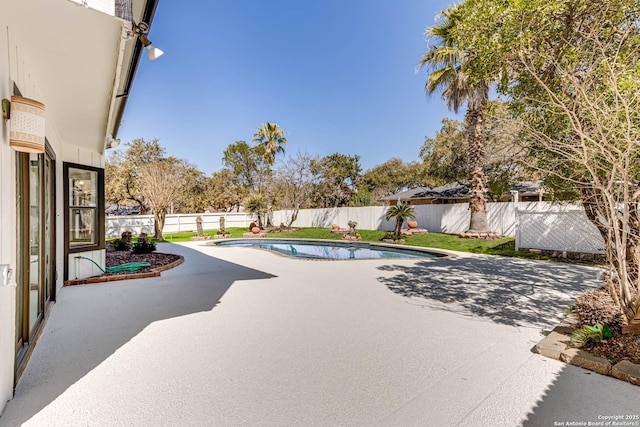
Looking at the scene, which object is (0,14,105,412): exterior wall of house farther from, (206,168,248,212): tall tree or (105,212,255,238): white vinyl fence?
(206,168,248,212): tall tree

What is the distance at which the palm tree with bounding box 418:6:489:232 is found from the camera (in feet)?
39.7

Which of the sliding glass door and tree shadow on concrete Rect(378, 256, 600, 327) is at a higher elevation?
the sliding glass door

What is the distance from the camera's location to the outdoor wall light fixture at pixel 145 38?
2457 millimetres

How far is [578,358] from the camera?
286 cm

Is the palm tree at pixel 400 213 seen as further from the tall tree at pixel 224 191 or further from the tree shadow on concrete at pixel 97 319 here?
the tall tree at pixel 224 191

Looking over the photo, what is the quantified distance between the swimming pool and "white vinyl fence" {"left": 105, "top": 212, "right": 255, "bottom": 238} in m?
7.93

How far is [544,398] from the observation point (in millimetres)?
2357

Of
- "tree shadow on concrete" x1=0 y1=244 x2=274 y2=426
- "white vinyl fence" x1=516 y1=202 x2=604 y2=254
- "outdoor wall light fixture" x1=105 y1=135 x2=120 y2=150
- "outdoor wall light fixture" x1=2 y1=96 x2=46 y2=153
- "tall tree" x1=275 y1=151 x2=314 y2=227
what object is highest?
"tall tree" x1=275 y1=151 x2=314 y2=227

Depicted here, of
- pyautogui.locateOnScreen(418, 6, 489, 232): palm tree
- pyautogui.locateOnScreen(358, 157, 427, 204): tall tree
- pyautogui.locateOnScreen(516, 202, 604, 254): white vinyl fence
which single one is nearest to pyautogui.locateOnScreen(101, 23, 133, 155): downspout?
pyautogui.locateOnScreen(516, 202, 604, 254): white vinyl fence

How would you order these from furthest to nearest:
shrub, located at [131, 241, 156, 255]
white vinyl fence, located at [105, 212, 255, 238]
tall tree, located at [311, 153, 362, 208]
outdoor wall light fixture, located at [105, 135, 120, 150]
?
tall tree, located at [311, 153, 362, 208]
white vinyl fence, located at [105, 212, 255, 238]
shrub, located at [131, 241, 156, 255]
outdoor wall light fixture, located at [105, 135, 120, 150]

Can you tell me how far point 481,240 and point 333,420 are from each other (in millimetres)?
12945

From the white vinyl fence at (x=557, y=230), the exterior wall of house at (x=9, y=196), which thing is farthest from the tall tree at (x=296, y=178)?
the exterior wall of house at (x=9, y=196)

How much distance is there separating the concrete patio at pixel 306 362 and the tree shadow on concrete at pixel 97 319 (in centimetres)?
2

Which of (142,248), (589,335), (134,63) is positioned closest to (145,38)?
(134,63)
